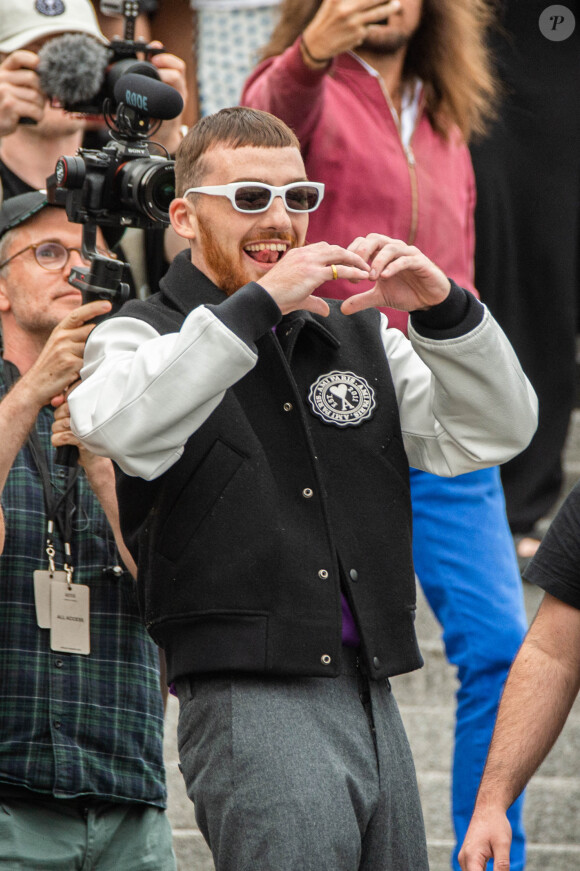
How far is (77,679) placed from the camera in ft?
9.80

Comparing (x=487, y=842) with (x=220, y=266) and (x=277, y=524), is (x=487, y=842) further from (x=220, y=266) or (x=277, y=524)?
(x=220, y=266)

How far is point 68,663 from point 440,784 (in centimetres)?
167

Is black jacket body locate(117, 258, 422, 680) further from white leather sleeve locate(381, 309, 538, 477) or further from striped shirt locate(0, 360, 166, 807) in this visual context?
striped shirt locate(0, 360, 166, 807)

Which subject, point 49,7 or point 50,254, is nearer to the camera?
point 50,254

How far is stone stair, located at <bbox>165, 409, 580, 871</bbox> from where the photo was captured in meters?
3.93

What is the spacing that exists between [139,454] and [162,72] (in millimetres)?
1564

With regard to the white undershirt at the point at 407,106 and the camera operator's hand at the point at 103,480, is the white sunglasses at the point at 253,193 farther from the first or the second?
the white undershirt at the point at 407,106

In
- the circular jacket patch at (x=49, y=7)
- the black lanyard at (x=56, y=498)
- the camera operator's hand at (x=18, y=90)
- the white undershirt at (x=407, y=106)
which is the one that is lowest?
the black lanyard at (x=56, y=498)

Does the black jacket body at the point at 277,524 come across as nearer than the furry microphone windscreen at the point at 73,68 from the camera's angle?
Yes

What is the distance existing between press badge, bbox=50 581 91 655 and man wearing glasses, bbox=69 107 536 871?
0.49 meters

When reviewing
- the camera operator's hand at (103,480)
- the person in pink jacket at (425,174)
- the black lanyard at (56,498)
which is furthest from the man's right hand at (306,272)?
the person in pink jacket at (425,174)

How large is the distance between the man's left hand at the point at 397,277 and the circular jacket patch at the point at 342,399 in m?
0.13

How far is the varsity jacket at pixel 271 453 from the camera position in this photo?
7.79 ft

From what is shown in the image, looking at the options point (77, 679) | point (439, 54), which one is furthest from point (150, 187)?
point (439, 54)
